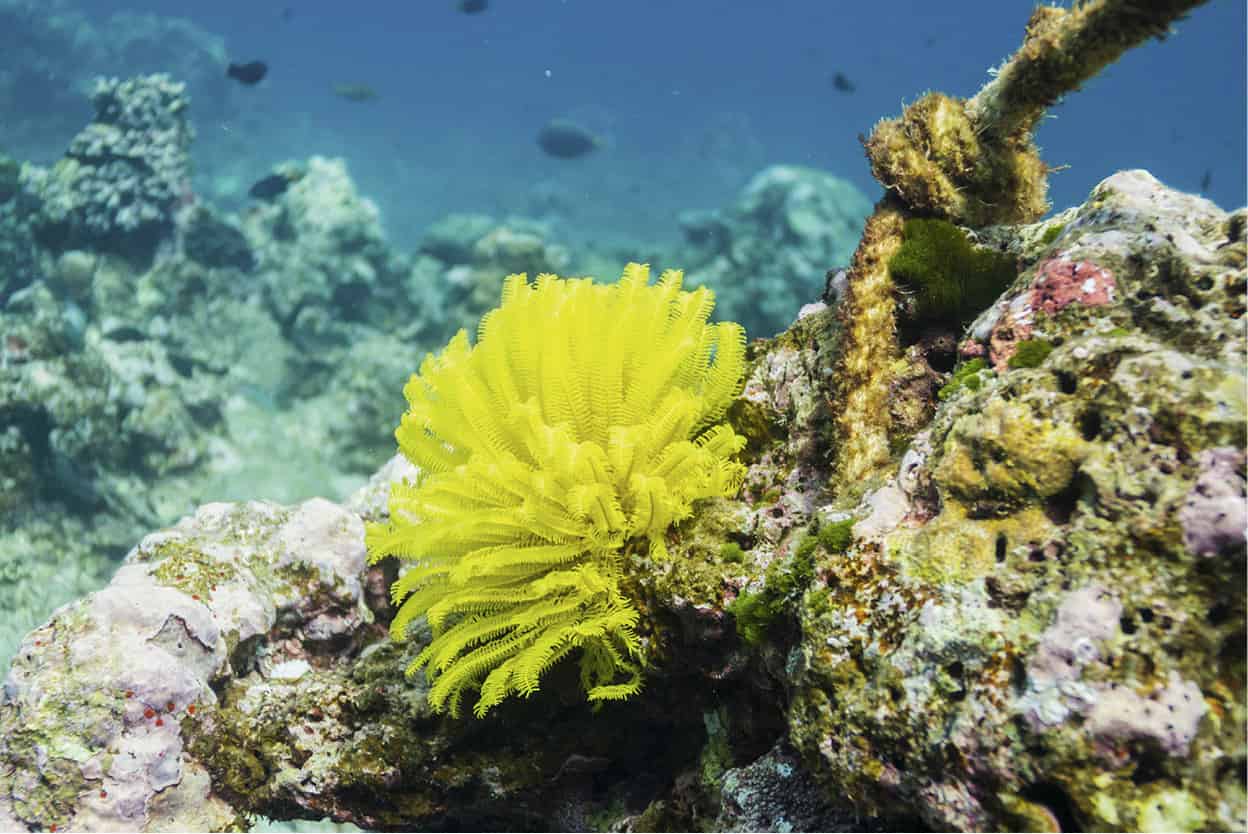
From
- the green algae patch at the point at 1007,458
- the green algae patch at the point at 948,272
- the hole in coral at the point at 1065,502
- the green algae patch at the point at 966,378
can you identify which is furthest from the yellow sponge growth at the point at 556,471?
the hole in coral at the point at 1065,502

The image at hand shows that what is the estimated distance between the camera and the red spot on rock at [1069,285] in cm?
256

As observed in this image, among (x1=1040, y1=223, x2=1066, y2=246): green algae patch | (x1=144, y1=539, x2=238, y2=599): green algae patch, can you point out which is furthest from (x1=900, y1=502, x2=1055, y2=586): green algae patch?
(x1=144, y1=539, x2=238, y2=599): green algae patch

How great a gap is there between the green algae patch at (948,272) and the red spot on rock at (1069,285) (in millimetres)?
496

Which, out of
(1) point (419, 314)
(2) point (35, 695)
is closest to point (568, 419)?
(2) point (35, 695)

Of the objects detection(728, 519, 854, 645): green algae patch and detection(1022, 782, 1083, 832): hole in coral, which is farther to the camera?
detection(728, 519, 854, 645): green algae patch

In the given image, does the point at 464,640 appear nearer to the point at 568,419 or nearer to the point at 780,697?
the point at 568,419

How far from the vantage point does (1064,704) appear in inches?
72.2

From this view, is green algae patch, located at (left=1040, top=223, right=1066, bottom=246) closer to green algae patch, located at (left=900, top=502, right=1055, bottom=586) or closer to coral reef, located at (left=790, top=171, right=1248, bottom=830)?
coral reef, located at (left=790, top=171, right=1248, bottom=830)

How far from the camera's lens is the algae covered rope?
3.05m

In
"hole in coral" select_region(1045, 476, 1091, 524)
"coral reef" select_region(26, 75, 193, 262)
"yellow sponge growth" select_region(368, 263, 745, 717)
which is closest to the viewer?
"hole in coral" select_region(1045, 476, 1091, 524)

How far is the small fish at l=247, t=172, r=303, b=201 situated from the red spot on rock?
1669 cm

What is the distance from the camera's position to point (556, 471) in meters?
2.97

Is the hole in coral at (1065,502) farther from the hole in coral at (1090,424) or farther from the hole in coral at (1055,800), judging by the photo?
the hole in coral at (1055,800)

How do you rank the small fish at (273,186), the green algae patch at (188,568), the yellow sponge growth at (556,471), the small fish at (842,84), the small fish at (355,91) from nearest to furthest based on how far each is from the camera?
the yellow sponge growth at (556,471), the green algae patch at (188,568), the small fish at (273,186), the small fish at (842,84), the small fish at (355,91)
